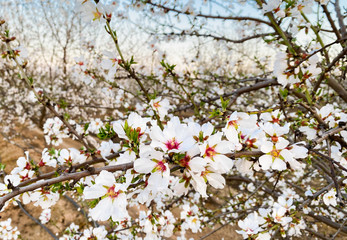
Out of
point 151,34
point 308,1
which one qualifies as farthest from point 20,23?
point 308,1

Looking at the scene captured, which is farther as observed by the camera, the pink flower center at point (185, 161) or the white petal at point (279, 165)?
the white petal at point (279, 165)

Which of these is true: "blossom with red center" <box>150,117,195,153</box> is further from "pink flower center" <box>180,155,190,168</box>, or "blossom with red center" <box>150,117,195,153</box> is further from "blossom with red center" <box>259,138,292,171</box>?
"blossom with red center" <box>259,138,292,171</box>

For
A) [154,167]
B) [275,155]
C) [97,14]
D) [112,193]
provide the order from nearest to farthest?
[154,167]
[112,193]
[275,155]
[97,14]

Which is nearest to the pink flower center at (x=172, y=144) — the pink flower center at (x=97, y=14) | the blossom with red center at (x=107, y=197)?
the blossom with red center at (x=107, y=197)

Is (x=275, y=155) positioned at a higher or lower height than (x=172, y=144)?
lower

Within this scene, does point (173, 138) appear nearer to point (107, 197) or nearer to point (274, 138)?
point (107, 197)

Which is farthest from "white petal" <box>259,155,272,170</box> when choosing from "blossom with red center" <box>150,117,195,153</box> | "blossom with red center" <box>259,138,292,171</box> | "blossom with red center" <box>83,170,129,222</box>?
"blossom with red center" <box>83,170,129,222</box>

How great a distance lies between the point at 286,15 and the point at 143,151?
1389mm

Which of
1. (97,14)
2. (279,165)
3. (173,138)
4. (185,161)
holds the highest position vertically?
(97,14)

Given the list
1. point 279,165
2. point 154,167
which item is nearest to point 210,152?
point 154,167

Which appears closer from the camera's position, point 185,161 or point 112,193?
point 185,161

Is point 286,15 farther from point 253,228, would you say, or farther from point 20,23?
point 20,23

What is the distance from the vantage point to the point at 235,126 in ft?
3.24

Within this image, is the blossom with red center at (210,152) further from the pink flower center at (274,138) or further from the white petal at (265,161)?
the pink flower center at (274,138)
